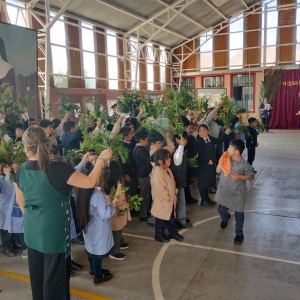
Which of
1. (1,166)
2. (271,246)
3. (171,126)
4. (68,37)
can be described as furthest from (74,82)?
(271,246)

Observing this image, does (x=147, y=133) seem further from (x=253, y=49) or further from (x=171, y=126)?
Answer: (x=253, y=49)

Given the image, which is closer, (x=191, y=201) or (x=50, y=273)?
(x=50, y=273)

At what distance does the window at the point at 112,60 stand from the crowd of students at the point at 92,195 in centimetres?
877

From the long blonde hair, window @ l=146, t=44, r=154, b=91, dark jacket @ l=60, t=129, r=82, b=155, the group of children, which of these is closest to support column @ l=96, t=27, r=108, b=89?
window @ l=146, t=44, r=154, b=91

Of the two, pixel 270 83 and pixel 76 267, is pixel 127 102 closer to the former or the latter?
pixel 76 267

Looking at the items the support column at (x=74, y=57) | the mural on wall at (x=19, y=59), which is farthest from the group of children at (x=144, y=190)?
the support column at (x=74, y=57)

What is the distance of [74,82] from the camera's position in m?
12.3

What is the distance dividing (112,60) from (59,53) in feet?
10.9

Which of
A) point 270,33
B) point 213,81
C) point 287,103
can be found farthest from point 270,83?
point 213,81

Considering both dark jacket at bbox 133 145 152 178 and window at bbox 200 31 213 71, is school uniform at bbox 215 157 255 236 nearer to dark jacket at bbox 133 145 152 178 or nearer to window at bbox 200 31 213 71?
dark jacket at bbox 133 145 152 178

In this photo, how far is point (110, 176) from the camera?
2.84 m

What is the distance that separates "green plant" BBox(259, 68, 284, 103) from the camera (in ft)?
53.9

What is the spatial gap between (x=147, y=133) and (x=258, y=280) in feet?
7.31

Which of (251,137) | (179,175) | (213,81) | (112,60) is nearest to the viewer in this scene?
(179,175)
